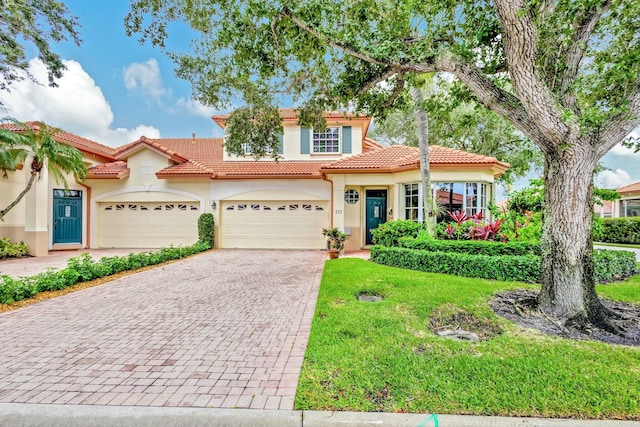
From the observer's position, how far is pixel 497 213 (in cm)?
995

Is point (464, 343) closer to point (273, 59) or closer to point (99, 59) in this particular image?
point (273, 59)

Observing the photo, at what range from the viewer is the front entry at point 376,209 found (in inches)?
549

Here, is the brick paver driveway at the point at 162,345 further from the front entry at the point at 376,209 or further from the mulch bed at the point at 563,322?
the front entry at the point at 376,209

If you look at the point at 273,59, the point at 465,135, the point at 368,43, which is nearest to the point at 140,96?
the point at 273,59

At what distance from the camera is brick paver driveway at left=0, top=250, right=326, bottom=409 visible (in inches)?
121

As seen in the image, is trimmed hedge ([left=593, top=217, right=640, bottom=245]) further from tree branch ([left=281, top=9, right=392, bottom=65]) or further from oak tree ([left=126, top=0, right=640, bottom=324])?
tree branch ([left=281, top=9, right=392, bottom=65])

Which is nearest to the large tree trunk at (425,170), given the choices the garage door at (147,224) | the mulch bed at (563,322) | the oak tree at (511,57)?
the oak tree at (511,57)

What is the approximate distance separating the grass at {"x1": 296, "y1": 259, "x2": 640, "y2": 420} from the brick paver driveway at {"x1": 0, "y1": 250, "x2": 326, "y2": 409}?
476 mm

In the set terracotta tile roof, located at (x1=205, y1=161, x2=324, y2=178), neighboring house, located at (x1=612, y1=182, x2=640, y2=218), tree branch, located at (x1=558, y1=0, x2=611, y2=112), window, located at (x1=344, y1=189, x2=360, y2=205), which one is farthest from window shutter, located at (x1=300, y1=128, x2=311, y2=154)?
neighboring house, located at (x1=612, y1=182, x2=640, y2=218)

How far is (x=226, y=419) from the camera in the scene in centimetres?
271

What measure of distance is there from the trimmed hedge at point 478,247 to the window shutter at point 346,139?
681 cm

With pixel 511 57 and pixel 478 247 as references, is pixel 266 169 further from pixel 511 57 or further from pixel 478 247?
pixel 511 57

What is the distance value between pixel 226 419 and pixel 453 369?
7.75 ft

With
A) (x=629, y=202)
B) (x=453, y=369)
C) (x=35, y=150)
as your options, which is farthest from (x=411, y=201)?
(x=629, y=202)
